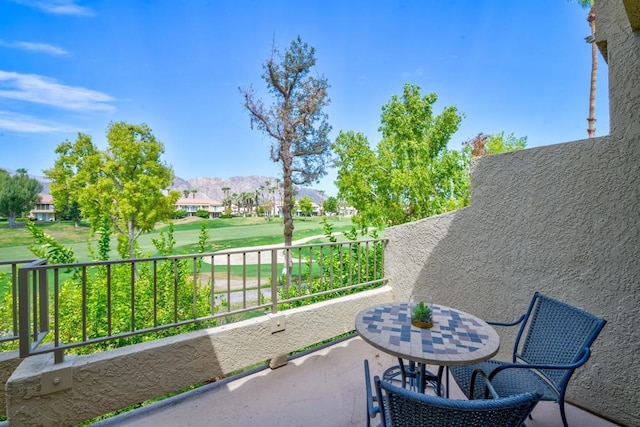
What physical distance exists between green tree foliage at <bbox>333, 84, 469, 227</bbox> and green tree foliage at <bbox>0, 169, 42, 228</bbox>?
10199 millimetres

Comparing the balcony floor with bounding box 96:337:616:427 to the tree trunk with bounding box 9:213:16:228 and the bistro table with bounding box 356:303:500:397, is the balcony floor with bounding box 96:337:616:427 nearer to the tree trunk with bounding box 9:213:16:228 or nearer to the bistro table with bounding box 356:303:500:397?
the bistro table with bounding box 356:303:500:397

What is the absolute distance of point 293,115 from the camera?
12.3m

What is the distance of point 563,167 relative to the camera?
2.48 meters

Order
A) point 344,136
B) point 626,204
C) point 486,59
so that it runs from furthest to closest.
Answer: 1. point 486,59
2. point 344,136
3. point 626,204

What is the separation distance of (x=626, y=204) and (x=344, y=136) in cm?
728

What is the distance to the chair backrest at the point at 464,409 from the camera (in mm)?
898

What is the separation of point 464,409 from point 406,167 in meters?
7.47

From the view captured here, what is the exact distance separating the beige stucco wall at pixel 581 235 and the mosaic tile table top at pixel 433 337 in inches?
42.6

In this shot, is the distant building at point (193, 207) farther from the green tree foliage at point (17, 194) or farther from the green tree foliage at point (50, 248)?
the green tree foliage at point (50, 248)

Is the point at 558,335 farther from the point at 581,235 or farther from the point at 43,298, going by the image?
the point at 43,298

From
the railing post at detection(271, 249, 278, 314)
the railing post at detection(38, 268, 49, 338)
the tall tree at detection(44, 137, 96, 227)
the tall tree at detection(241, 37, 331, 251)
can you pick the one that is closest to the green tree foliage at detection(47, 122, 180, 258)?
the tall tree at detection(44, 137, 96, 227)

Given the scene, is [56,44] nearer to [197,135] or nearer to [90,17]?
[90,17]

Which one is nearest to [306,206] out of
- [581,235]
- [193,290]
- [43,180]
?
[43,180]

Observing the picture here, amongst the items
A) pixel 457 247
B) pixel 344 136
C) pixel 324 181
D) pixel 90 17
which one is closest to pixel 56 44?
pixel 90 17
